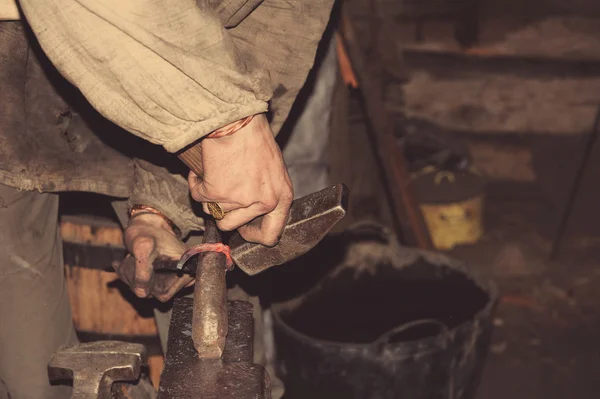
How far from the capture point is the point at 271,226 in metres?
1.74

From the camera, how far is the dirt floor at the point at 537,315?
3.80 metres

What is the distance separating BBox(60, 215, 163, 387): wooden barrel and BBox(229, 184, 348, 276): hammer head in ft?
2.89

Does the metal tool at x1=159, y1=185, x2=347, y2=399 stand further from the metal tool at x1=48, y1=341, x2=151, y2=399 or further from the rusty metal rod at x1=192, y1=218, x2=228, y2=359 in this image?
the metal tool at x1=48, y1=341, x2=151, y2=399

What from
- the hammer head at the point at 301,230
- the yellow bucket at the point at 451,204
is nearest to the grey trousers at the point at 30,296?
the hammer head at the point at 301,230

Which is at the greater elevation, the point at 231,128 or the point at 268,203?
the point at 231,128

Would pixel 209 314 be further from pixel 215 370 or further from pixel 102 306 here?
pixel 102 306

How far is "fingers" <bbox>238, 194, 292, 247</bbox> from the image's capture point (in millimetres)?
1732

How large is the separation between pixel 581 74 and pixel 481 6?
897 millimetres

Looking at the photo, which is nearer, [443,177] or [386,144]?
[386,144]

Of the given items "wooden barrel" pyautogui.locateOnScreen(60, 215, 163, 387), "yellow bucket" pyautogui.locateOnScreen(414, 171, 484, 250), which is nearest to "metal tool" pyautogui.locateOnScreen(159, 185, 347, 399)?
"wooden barrel" pyautogui.locateOnScreen(60, 215, 163, 387)

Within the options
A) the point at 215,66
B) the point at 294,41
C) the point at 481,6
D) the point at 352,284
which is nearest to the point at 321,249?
the point at 352,284

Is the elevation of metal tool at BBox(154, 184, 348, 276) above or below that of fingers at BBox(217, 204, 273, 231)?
below

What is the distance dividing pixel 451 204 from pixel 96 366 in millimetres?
3357

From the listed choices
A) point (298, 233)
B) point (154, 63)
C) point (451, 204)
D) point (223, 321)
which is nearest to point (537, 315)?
point (451, 204)
